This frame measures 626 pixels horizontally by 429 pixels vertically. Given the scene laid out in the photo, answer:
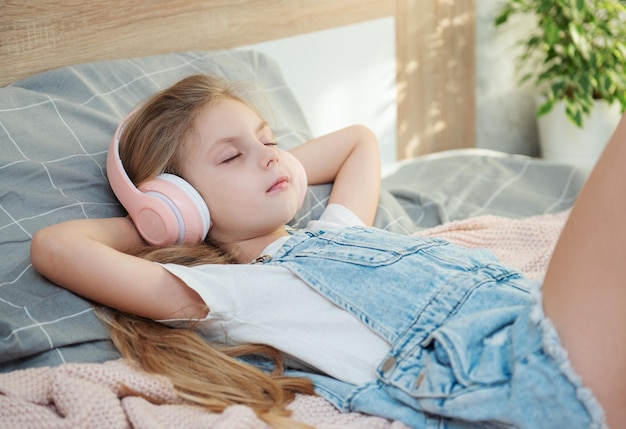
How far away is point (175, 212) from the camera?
129 centimetres

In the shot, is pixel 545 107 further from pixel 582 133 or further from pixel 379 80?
pixel 379 80

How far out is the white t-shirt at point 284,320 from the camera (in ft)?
3.84

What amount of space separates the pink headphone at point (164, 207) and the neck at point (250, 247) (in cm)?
7

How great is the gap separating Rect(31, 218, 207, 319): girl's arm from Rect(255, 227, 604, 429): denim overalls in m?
0.18

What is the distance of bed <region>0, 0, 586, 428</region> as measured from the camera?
1.06 m

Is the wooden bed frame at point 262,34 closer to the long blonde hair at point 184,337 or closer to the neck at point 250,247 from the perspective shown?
the long blonde hair at point 184,337

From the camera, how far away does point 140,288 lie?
3.80 feet

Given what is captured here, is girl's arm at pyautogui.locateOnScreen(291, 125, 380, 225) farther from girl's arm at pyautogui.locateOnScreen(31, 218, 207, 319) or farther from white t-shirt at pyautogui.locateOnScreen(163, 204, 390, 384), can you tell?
girl's arm at pyautogui.locateOnScreen(31, 218, 207, 319)

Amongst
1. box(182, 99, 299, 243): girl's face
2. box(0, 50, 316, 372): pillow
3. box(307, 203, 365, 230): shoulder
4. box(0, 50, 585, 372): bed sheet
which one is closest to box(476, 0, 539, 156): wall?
box(0, 50, 585, 372): bed sheet

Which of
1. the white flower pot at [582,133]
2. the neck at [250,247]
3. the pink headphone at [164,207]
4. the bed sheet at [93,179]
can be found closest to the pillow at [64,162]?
Answer: the bed sheet at [93,179]

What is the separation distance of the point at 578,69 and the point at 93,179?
1.88 m

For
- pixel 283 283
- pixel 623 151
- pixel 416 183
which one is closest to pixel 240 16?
pixel 416 183

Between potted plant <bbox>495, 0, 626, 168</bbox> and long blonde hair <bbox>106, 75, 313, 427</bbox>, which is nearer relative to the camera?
long blonde hair <bbox>106, 75, 313, 427</bbox>

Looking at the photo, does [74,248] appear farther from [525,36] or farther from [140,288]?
[525,36]
